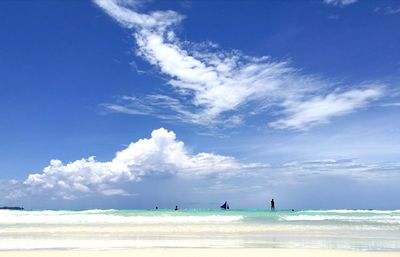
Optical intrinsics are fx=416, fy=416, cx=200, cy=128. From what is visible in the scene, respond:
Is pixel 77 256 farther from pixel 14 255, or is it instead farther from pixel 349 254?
pixel 349 254

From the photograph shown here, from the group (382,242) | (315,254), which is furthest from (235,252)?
(382,242)

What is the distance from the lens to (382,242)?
59.3 feet

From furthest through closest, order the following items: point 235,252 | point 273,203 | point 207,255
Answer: point 273,203 < point 235,252 < point 207,255

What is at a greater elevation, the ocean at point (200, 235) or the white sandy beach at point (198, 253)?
the ocean at point (200, 235)

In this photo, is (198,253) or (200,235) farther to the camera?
(200,235)

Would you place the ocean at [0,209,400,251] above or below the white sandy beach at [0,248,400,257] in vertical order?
above

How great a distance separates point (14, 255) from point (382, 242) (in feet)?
48.1

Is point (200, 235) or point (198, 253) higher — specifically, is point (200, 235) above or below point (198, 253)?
above

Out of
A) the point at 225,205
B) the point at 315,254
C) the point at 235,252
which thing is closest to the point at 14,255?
the point at 235,252

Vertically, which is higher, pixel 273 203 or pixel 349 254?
pixel 273 203

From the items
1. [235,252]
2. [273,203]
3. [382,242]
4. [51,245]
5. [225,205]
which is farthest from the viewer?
[225,205]

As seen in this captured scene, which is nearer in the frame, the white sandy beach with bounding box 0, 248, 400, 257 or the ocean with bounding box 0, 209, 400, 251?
the white sandy beach with bounding box 0, 248, 400, 257

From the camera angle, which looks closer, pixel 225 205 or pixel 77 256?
pixel 77 256

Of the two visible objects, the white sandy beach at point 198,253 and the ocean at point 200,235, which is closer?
the white sandy beach at point 198,253
